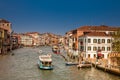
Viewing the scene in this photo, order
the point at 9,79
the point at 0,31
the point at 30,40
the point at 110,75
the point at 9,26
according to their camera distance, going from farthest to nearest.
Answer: the point at 30,40 → the point at 9,26 → the point at 0,31 → the point at 110,75 → the point at 9,79

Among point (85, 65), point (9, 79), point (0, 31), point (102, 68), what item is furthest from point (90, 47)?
point (0, 31)

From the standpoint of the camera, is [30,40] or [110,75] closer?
[110,75]

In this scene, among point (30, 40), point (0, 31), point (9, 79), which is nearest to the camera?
point (9, 79)

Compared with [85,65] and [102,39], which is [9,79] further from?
[102,39]

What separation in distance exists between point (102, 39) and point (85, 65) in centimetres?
985

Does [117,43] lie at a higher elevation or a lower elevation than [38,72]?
higher

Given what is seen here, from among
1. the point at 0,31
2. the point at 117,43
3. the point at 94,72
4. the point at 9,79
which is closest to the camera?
the point at 9,79

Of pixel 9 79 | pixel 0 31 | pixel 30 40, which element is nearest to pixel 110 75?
pixel 9 79

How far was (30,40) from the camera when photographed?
171125mm

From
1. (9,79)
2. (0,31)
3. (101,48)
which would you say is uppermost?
(0,31)

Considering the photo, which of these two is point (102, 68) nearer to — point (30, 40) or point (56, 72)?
point (56, 72)

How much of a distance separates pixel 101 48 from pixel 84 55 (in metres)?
3.63

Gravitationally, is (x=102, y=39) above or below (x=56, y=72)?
above

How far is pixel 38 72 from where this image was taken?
3297 cm
